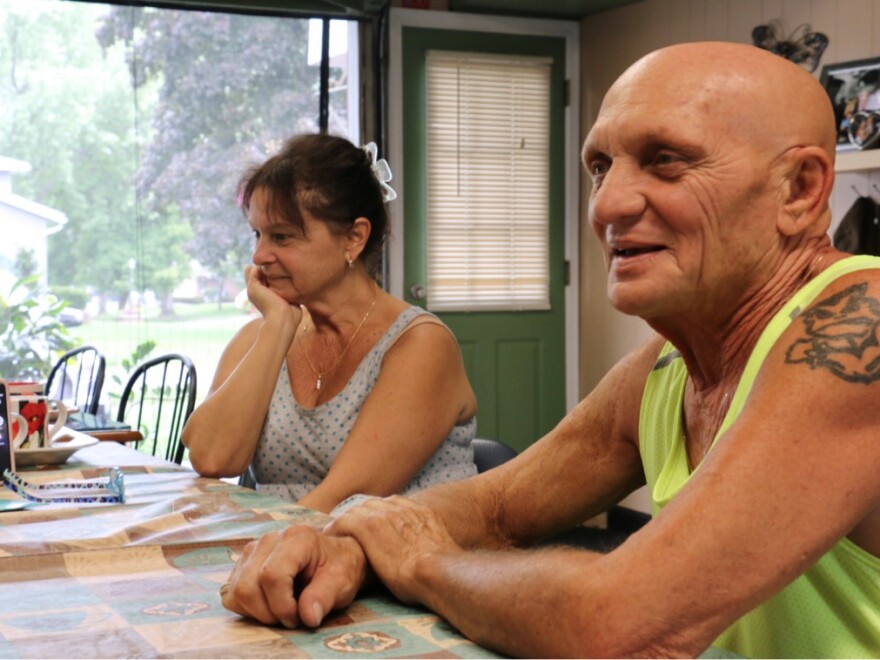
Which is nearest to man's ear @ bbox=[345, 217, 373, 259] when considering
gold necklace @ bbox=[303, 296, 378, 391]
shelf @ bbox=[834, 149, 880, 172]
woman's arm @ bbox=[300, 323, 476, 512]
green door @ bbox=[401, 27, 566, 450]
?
gold necklace @ bbox=[303, 296, 378, 391]

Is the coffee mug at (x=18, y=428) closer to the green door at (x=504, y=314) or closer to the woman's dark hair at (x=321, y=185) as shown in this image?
the woman's dark hair at (x=321, y=185)

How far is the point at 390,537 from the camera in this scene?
3.92 ft

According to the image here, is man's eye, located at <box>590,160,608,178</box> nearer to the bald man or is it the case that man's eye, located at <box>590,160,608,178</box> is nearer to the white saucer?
the bald man

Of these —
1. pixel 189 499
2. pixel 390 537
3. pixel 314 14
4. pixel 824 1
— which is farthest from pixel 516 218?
pixel 390 537

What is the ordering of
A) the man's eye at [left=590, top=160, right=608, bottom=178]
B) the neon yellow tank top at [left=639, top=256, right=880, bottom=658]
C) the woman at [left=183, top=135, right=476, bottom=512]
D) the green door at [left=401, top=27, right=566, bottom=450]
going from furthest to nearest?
the green door at [left=401, top=27, right=566, bottom=450] < the woman at [left=183, top=135, right=476, bottom=512] < the man's eye at [left=590, top=160, right=608, bottom=178] < the neon yellow tank top at [left=639, top=256, right=880, bottom=658]

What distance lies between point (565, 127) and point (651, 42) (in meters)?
0.63

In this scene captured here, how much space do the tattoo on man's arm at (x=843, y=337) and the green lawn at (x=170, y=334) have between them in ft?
14.7

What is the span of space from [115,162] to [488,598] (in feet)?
15.0

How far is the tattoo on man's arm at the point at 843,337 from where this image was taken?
982 mm

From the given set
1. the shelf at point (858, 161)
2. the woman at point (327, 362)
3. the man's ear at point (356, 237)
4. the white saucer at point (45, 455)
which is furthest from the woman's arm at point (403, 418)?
the shelf at point (858, 161)

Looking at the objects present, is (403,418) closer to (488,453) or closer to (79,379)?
(488,453)

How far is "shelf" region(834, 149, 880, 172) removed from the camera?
392 centimetres

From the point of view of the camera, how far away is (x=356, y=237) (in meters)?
2.48

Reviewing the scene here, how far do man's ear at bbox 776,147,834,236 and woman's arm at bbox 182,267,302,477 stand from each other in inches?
50.7
